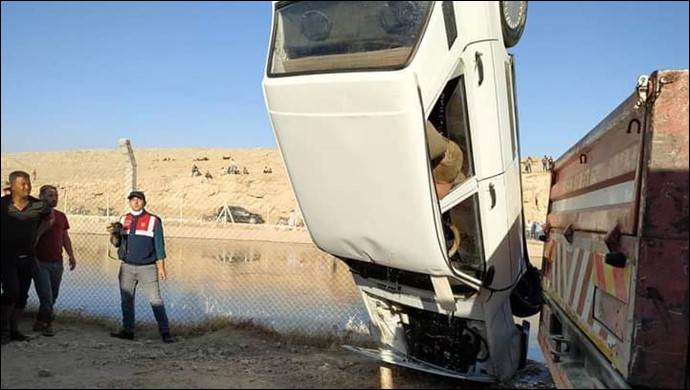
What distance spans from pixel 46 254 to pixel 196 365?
2.23 metres

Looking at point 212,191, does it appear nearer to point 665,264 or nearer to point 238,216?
point 238,216

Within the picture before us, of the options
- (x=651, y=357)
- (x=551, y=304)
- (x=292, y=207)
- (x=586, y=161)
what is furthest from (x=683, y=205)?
(x=292, y=207)

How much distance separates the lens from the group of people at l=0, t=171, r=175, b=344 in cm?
565

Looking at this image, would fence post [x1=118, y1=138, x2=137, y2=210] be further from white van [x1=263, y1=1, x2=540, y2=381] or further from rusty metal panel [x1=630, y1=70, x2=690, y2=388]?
rusty metal panel [x1=630, y1=70, x2=690, y2=388]

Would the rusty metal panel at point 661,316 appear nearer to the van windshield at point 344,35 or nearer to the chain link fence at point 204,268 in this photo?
the van windshield at point 344,35

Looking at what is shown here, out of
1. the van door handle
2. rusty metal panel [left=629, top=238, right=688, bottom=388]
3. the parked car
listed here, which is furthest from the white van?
the parked car

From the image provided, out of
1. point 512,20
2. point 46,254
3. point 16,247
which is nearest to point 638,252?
point 512,20

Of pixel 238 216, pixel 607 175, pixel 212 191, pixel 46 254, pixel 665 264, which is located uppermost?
pixel 607 175

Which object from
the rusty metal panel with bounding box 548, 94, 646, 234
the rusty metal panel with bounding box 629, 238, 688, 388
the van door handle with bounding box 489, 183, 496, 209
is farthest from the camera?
the van door handle with bounding box 489, 183, 496, 209

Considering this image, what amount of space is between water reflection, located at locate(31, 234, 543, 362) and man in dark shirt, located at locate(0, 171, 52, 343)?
1.94 m

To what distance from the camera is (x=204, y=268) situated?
1430cm

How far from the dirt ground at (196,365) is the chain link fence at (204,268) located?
776 millimetres

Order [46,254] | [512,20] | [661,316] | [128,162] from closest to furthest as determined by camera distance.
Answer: [661,316] → [512,20] → [46,254] → [128,162]

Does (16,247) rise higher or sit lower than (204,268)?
higher
